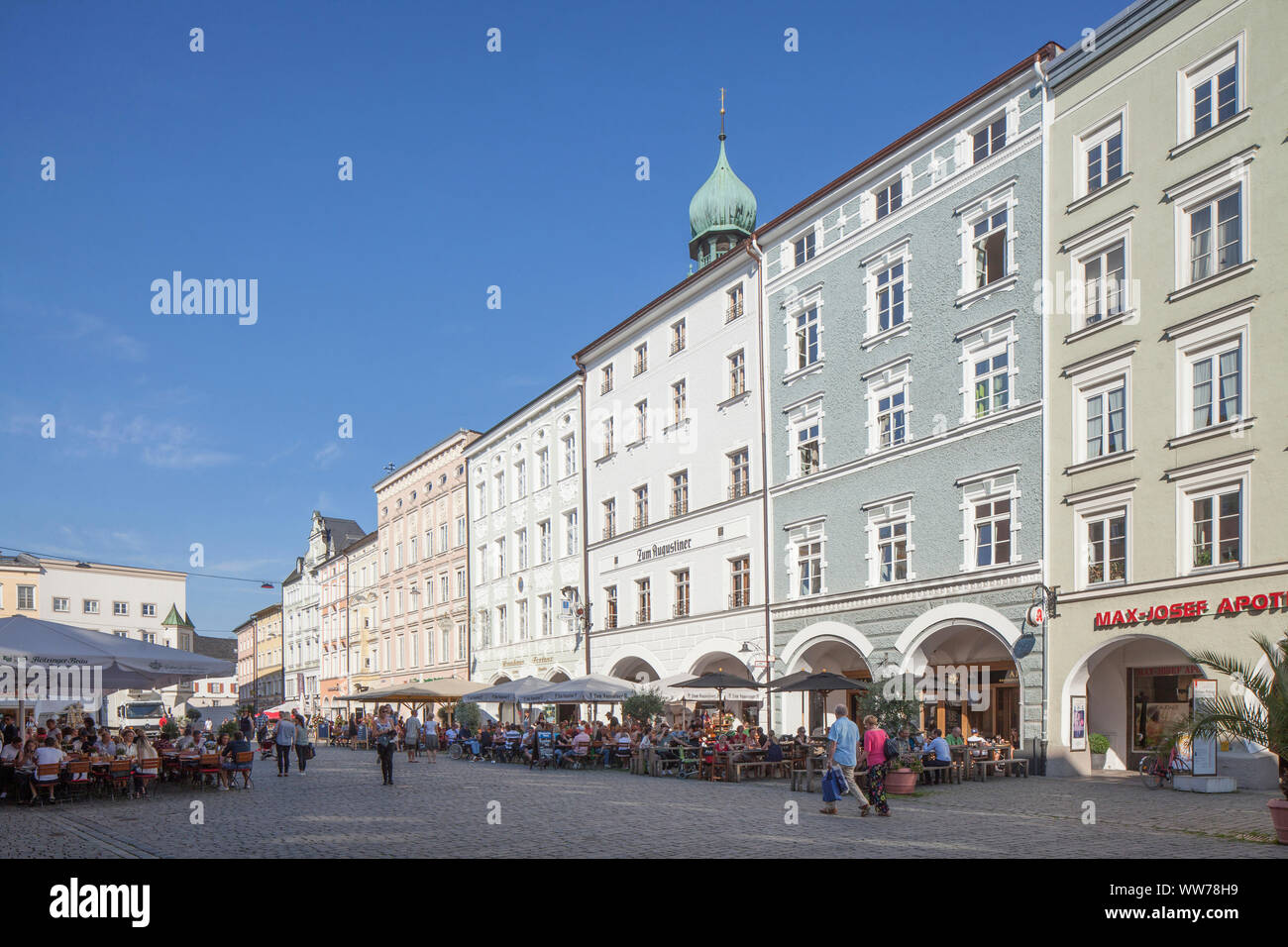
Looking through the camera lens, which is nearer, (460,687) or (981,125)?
(981,125)

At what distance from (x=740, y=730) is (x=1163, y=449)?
1353 centimetres

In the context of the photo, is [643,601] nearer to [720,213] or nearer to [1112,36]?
[720,213]

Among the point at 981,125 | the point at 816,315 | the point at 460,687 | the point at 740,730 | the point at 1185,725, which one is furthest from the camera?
the point at 460,687

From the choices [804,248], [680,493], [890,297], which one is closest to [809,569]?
[680,493]

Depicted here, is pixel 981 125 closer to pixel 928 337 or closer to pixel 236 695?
pixel 928 337

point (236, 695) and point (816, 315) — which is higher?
point (816, 315)

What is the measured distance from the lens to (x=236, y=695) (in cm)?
11444

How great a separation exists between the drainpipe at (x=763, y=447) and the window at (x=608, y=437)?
10.4 metres

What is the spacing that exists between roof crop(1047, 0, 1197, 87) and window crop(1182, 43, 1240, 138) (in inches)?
57.4

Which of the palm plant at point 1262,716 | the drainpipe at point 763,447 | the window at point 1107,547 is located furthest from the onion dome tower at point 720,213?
the palm plant at point 1262,716

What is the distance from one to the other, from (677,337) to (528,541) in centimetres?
1438

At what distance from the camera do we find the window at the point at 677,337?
40.6 meters
